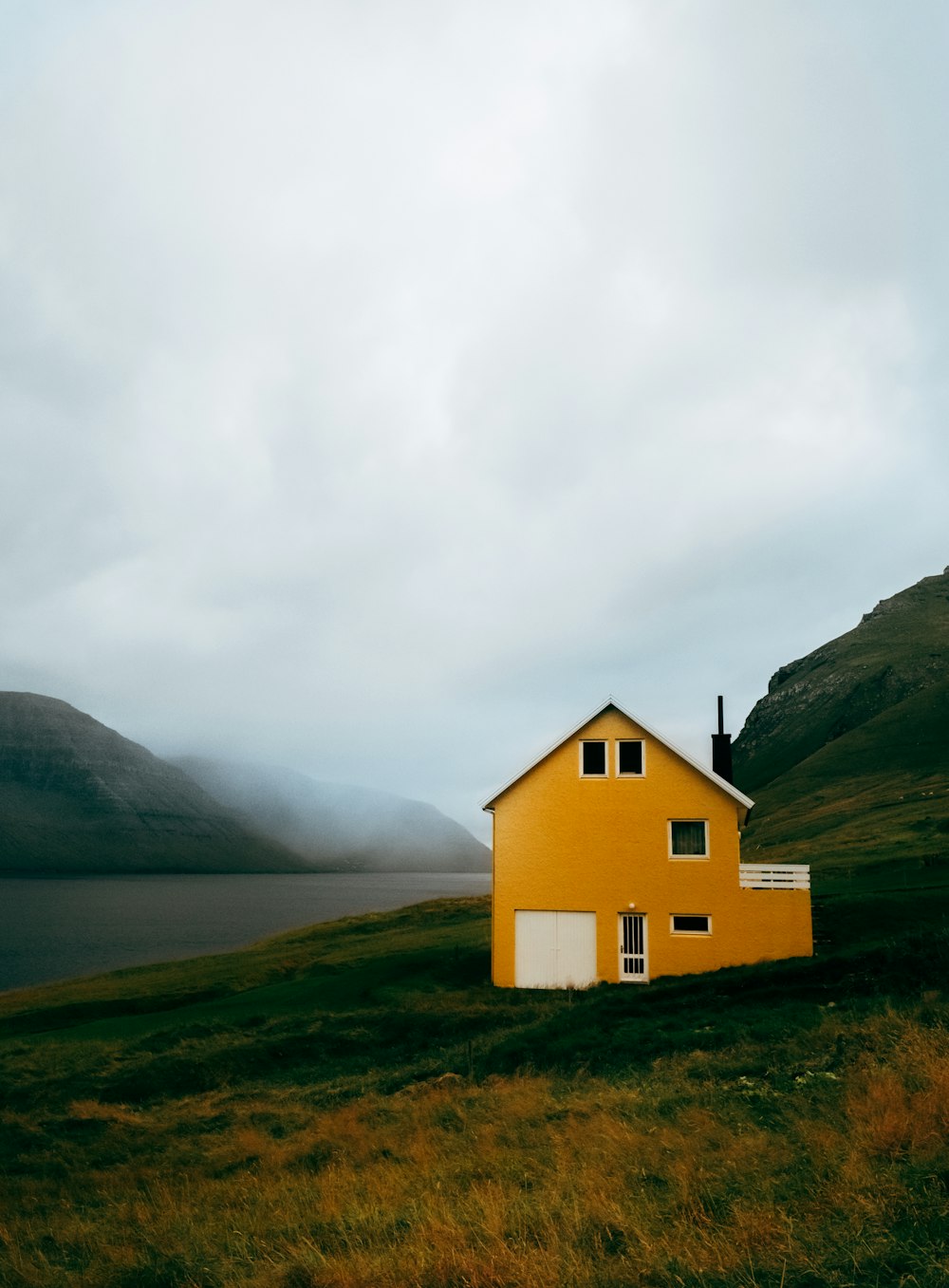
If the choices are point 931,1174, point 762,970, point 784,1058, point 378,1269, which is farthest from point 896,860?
point 378,1269

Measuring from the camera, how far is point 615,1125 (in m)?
13.8

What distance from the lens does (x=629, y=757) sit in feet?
113

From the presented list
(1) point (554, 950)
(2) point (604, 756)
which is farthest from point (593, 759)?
(1) point (554, 950)

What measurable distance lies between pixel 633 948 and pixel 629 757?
24.2 feet

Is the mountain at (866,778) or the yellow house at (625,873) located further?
the mountain at (866,778)

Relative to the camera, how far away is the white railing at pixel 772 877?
32.5m

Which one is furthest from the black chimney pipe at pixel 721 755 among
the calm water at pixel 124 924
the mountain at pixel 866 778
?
the calm water at pixel 124 924

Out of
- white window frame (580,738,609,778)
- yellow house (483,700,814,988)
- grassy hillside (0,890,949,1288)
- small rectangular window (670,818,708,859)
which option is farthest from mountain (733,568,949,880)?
grassy hillside (0,890,949,1288)

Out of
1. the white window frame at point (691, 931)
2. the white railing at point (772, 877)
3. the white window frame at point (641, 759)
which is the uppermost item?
the white window frame at point (641, 759)

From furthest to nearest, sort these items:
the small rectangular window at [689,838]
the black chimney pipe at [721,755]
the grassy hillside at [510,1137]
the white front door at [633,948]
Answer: the black chimney pipe at [721,755] < the small rectangular window at [689,838] < the white front door at [633,948] < the grassy hillside at [510,1137]

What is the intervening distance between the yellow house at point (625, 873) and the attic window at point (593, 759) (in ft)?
0.15

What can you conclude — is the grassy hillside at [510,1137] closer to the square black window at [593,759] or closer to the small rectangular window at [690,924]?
the small rectangular window at [690,924]

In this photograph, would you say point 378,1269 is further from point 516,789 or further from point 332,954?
point 332,954

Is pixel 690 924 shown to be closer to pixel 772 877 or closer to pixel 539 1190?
pixel 772 877
